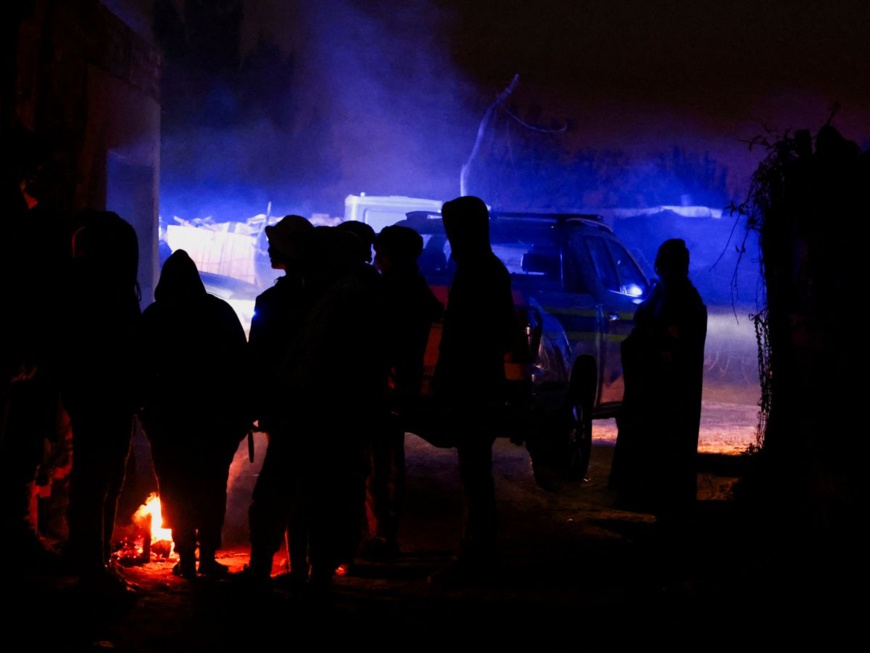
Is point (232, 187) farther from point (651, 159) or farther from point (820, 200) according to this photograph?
point (820, 200)

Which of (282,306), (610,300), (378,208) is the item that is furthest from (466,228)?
(378,208)

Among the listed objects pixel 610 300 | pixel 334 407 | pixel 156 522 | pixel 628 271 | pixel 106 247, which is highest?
pixel 628 271

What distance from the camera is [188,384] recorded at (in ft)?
17.4

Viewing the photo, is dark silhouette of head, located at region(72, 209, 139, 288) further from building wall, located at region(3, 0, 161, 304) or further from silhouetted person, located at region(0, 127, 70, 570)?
building wall, located at region(3, 0, 161, 304)

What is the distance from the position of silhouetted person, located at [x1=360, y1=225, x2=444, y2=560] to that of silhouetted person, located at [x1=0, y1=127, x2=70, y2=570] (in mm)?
1722

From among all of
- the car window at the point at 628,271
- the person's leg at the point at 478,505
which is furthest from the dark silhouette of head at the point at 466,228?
the car window at the point at 628,271

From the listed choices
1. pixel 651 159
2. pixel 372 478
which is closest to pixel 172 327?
pixel 372 478

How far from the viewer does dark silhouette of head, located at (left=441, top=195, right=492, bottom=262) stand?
566cm

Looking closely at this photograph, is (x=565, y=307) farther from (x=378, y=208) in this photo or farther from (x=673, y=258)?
(x=378, y=208)

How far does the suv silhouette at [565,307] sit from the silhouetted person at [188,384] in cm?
305

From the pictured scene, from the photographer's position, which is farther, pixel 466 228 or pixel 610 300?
pixel 610 300

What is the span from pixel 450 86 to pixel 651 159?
8.86 meters

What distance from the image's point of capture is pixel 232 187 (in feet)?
150

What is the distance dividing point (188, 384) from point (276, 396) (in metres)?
0.78
